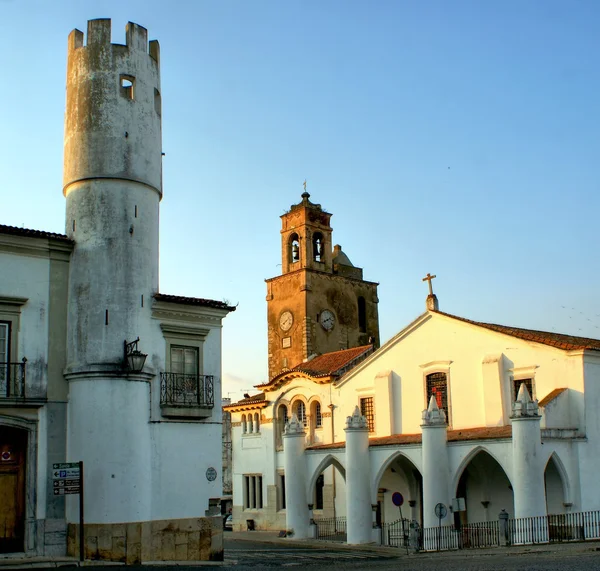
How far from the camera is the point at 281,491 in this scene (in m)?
43.4

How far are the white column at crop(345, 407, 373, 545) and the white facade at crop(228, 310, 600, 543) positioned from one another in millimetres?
80

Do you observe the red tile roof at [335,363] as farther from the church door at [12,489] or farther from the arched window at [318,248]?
the church door at [12,489]

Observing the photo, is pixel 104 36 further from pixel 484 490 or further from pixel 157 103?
pixel 484 490

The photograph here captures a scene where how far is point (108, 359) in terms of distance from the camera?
2175cm

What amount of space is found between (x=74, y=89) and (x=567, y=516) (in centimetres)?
2217

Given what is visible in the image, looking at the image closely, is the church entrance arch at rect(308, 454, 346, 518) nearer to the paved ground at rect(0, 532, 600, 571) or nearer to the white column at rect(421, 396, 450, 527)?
the paved ground at rect(0, 532, 600, 571)

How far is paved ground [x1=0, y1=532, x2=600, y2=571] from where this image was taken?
1911 centimetres

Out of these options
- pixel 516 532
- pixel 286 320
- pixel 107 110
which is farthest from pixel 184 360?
pixel 286 320

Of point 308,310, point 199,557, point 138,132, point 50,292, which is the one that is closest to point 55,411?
point 50,292

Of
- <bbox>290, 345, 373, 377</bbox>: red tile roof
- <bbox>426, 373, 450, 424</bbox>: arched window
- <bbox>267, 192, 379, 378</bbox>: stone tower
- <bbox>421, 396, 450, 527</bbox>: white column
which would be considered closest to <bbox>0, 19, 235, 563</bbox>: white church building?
<bbox>421, 396, 450, 527</bbox>: white column

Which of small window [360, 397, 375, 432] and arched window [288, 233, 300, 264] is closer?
small window [360, 397, 375, 432]

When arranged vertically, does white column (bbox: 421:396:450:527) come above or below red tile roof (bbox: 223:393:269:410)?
below

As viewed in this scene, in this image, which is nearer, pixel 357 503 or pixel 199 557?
pixel 199 557

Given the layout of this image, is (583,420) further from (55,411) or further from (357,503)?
(55,411)
